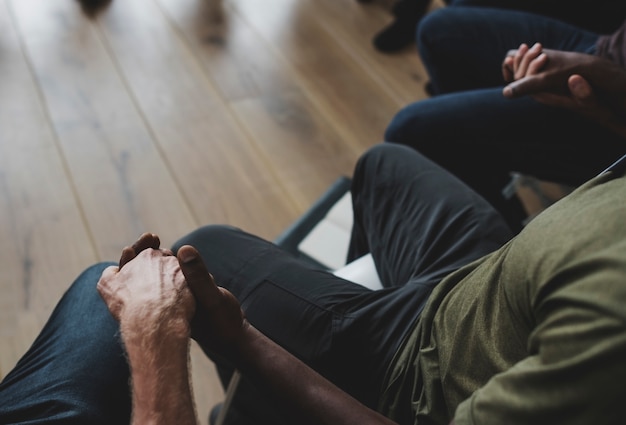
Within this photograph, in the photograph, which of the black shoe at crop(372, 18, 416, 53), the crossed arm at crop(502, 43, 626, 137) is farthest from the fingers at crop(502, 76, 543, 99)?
the black shoe at crop(372, 18, 416, 53)

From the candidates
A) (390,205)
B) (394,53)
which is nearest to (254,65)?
(394,53)

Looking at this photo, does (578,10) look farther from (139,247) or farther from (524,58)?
(139,247)

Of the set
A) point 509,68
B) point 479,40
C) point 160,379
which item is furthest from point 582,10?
point 160,379

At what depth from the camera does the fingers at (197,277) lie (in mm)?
684

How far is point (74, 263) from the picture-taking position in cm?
136

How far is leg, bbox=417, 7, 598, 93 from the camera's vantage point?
4.55 feet

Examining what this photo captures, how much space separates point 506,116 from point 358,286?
575 mm

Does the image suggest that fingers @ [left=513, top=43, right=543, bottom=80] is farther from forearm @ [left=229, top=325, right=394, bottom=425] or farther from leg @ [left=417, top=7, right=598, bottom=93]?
forearm @ [left=229, top=325, right=394, bottom=425]

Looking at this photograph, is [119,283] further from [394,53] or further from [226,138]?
[394,53]

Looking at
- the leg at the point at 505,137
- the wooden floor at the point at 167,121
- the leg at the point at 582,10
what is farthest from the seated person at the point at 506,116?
the wooden floor at the point at 167,121

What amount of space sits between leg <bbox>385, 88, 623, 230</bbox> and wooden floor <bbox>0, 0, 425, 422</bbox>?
0.42m

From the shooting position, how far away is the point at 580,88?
1063 millimetres

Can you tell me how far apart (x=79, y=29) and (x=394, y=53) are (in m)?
1.08

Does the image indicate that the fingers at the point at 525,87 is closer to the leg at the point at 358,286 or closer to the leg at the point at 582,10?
the leg at the point at 358,286
